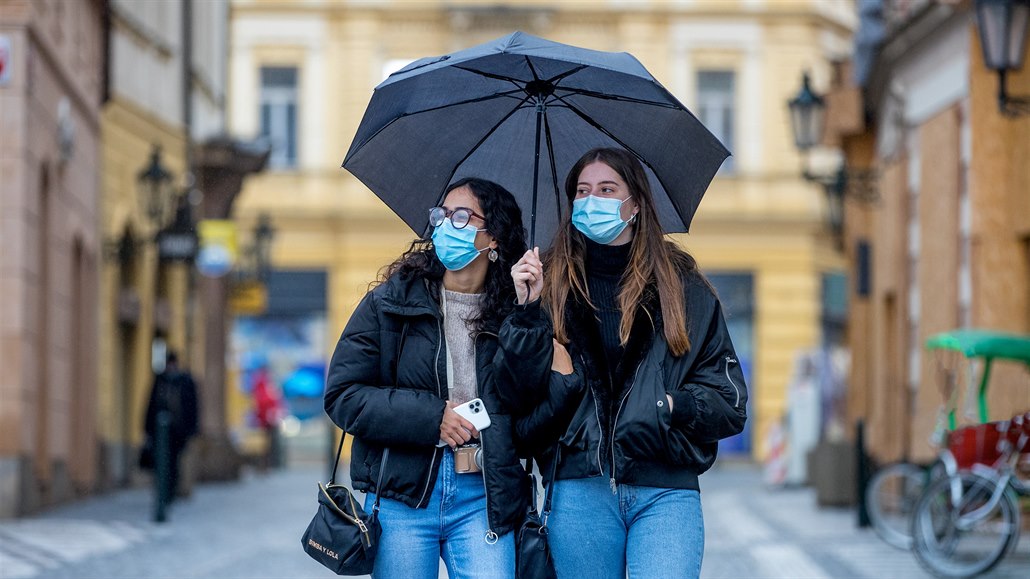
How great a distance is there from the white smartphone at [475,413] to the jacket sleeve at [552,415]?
0.31ft

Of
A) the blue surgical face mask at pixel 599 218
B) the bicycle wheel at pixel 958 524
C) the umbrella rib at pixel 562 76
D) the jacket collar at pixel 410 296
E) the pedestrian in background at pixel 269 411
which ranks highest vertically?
the umbrella rib at pixel 562 76

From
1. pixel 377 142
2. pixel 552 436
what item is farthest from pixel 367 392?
pixel 377 142

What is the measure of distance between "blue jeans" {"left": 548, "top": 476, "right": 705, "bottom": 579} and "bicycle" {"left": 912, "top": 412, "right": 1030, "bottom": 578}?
738cm

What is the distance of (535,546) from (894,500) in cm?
1061

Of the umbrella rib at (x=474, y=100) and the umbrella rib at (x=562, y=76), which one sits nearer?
the umbrella rib at (x=562, y=76)

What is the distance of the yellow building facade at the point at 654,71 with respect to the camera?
133 ft

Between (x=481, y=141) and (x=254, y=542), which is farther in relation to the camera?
(x=254, y=542)

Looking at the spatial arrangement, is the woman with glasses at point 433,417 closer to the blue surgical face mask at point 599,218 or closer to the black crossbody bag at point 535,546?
the black crossbody bag at point 535,546

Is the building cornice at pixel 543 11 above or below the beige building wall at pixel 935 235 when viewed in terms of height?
above

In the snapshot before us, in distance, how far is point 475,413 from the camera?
5320 mm

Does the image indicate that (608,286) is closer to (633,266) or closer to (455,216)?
(633,266)

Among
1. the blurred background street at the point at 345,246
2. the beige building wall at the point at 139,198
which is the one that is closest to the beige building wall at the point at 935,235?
the blurred background street at the point at 345,246

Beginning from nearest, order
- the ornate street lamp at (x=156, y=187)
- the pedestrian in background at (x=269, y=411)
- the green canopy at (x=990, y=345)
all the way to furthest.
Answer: the green canopy at (x=990, y=345) < the ornate street lamp at (x=156, y=187) < the pedestrian in background at (x=269, y=411)

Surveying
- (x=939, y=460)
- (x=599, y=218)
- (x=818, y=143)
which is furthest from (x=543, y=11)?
(x=599, y=218)
